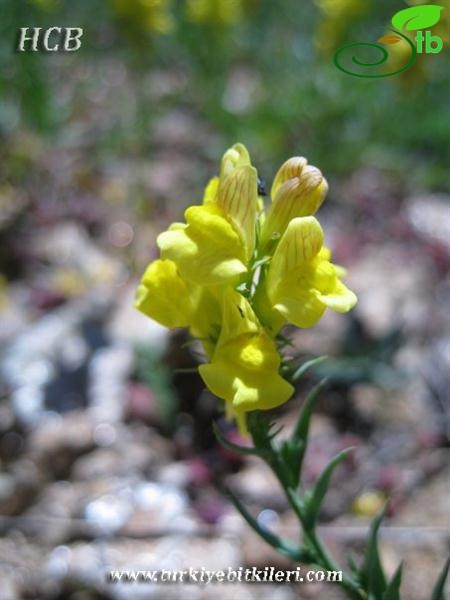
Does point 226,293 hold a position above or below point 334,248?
above

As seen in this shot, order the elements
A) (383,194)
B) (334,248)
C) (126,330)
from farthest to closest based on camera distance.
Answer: (383,194)
(334,248)
(126,330)

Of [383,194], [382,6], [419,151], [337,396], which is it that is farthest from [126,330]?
→ [382,6]

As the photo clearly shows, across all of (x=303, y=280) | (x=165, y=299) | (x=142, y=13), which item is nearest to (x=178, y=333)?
(x=165, y=299)

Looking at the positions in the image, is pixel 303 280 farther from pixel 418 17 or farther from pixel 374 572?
pixel 418 17

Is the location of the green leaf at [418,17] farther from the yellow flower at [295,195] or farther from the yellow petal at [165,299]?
the yellow petal at [165,299]

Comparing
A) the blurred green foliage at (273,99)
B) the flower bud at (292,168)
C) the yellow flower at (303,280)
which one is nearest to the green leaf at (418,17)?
the blurred green foliage at (273,99)

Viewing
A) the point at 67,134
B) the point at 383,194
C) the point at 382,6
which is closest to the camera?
the point at 383,194

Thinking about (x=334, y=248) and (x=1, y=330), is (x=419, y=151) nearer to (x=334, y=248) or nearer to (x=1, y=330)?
(x=334, y=248)

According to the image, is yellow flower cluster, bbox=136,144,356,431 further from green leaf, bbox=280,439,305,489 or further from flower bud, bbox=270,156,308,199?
green leaf, bbox=280,439,305,489
